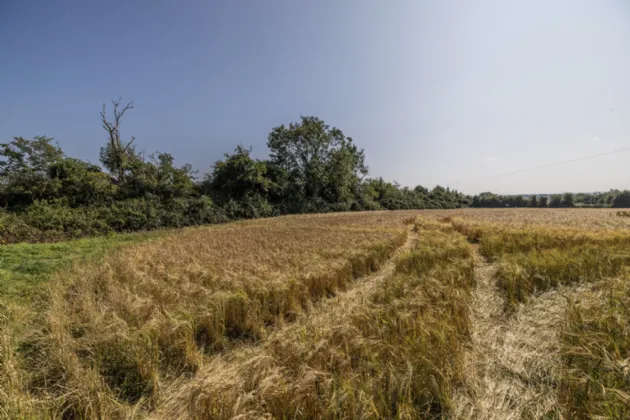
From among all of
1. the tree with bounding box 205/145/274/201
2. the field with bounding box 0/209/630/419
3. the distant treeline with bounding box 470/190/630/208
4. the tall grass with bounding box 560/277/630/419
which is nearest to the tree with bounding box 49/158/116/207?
the tree with bounding box 205/145/274/201

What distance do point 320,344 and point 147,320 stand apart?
10.4ft

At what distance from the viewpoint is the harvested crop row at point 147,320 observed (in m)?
2.39

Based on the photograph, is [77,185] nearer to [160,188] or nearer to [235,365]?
[160,188]

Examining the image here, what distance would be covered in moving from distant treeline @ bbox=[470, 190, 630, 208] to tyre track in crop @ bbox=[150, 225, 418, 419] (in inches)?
3351

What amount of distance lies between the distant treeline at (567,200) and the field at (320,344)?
81.2m

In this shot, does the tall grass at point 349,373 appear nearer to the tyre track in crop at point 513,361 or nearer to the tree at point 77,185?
the tyre track in crop at point 513,361

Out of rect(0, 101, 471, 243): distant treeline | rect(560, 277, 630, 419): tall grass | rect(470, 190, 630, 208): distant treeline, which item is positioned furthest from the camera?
rect(470, 190, 630, 208): distant treeline

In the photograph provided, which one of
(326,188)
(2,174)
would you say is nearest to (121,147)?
(2,174)

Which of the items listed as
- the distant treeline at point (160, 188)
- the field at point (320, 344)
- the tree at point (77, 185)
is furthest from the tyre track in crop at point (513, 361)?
the tree at point (77, 185)

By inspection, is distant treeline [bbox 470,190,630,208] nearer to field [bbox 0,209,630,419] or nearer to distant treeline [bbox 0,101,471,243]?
distant treeline [bbox 0,101,471,243]

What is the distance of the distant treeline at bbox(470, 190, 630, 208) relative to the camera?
51.5 metres

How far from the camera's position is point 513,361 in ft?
8.63

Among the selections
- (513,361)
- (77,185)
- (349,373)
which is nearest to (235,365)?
(349,373)

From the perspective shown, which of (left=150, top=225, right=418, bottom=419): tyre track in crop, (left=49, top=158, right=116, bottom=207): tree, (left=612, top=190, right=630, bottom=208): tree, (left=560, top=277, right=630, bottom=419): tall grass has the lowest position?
(left=150, top=225, right=418, bottom=419): tyre track in crop
